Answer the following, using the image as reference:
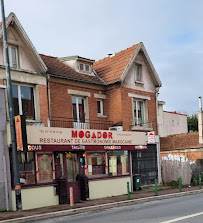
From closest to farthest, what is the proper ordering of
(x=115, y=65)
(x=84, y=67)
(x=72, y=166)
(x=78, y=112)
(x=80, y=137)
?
(x=80, y=137)
(x=72, y=166)
(x=78, y=112)
(x=84, y=67)
(x=115, y=65)

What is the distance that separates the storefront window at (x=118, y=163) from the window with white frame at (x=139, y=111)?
8.79 ft

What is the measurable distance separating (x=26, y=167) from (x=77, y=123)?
4671mm

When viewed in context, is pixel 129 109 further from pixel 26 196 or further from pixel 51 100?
pixel 26 196

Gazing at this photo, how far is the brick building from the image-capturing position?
1570cm

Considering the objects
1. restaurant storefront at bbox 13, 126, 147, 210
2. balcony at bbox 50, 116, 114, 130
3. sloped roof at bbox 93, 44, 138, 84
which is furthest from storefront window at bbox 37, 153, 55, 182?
sloped roof at bbox 93, 44, 138, 84

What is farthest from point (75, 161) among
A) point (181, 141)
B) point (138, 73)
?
point (181, 141)

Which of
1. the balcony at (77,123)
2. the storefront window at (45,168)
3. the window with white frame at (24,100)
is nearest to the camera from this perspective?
the storefront window at (45,168)

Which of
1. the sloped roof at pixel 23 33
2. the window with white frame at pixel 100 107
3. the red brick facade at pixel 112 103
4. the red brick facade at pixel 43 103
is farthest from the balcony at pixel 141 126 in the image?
the sloped roof at pixel 23 33

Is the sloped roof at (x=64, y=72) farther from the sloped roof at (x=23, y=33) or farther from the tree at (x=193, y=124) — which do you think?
the tree at (x=193, y=124)

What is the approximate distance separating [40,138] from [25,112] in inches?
73.8

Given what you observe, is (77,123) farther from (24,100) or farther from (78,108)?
(24,100)

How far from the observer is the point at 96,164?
18516 mm

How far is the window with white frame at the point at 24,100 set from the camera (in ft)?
52.6

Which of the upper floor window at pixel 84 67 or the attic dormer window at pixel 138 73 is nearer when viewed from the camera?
the upper floor window at pixel 84 67
